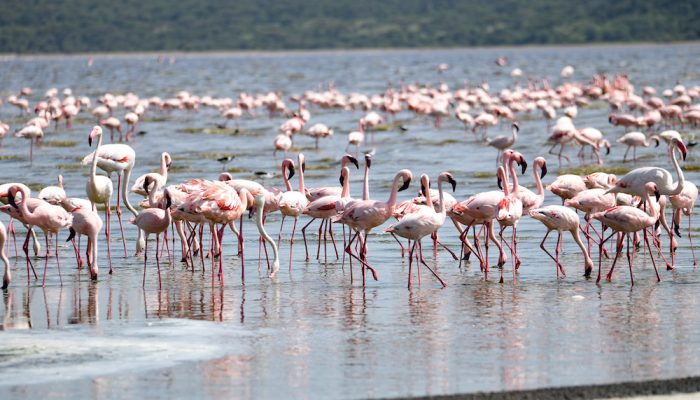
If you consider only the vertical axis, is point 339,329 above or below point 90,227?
below

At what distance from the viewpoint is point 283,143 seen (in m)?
23.8

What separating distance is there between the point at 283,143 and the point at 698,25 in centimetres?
12909

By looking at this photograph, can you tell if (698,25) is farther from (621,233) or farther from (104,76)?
(621,233)

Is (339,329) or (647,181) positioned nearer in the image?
(339,329)

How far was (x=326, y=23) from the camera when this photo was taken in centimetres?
16662

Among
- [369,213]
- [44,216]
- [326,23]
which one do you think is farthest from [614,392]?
[326,23]

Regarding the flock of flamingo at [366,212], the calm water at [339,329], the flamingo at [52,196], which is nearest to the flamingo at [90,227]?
the flock of flamingo at [366,212]

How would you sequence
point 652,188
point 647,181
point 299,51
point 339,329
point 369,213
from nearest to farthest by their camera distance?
point 339,329 < point 369,213 < point 652,188 < point 647,181 < point 299,51

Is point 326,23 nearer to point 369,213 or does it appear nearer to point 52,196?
point 52,196

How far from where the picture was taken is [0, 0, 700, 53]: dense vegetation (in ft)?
491

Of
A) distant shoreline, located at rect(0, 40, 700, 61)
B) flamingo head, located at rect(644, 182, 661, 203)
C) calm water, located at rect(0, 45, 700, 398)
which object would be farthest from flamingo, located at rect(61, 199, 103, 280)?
distant shoreline, located at rect(0, 40, 700, 61)

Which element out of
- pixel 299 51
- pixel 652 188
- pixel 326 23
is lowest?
pixel 652 188

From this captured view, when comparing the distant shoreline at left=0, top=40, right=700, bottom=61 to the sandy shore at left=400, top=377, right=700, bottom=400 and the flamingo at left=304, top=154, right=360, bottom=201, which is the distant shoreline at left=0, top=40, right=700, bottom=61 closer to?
the flamingo at left=304, top=154, right=360, bottom=201

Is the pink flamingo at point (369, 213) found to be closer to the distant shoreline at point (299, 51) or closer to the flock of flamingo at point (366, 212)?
the flock of flamingo at point (366, 212)
